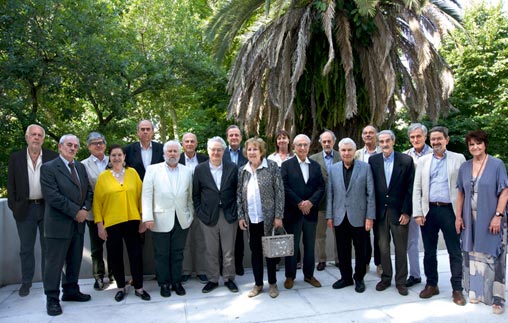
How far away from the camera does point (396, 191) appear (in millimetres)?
4562

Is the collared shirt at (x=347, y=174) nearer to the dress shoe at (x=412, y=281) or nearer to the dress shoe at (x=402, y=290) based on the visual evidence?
the dress shoe at (x=402, y=290)

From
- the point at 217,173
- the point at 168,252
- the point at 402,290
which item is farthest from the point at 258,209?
the point at 402,290

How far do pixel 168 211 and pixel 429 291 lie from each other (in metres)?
3.10

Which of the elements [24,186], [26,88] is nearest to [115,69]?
[26,88]

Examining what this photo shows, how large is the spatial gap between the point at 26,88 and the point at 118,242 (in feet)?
21.5

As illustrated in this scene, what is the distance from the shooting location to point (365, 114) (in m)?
8.62

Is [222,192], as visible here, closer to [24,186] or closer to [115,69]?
[24,186]

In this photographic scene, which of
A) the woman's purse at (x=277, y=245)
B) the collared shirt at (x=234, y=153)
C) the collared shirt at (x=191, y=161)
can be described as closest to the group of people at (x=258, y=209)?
the woman's purse at (x=277, y=245)

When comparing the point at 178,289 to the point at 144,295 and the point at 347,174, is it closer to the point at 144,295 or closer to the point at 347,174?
the point at 144,295

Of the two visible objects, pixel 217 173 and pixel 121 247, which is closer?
pixel 121 247

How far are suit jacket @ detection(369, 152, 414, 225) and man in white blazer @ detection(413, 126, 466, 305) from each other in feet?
0.46

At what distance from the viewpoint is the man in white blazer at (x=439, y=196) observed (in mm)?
4324

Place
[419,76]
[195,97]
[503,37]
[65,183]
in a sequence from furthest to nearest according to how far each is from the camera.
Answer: [503,37]
[195,97]
[419,76]
[65,183]

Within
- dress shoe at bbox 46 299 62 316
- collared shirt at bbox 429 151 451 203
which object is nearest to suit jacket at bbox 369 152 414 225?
collared shirt at bbox 429 151 451 203
